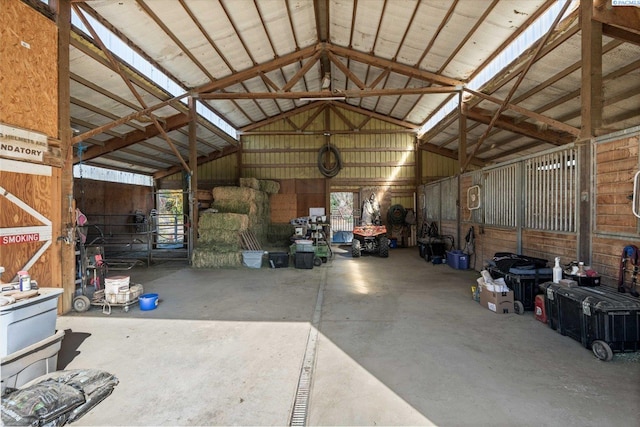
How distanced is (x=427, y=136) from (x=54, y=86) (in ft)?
36.6

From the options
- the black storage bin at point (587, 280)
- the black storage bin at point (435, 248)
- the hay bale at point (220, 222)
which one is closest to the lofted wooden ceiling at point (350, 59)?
the hay bale at point (220, 222)

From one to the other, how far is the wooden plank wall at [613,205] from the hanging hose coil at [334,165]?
926 cm

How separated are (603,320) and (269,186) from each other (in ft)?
35.2

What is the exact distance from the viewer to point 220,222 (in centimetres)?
847

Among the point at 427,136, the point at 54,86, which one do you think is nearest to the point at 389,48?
the point at 427,136

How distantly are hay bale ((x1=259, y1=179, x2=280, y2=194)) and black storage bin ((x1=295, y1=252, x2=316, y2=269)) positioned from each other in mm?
5029

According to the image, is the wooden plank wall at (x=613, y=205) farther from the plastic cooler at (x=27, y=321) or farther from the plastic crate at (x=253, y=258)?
the plastic crate at (x=253, y=258)

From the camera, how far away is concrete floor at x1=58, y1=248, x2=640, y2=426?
217 cm

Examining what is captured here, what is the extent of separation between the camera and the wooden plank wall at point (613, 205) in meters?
3.50

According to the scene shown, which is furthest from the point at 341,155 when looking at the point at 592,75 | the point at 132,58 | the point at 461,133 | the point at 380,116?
the point at 592,75

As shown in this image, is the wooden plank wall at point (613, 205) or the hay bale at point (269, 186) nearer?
the wooden plank wall at point (613, 205)

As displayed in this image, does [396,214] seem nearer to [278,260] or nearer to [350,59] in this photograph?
[350,59]

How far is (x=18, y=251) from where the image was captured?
150 inches

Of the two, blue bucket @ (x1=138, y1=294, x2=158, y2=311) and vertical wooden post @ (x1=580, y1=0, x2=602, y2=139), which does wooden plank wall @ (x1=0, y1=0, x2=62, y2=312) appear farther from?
vertical wooden post @ (x1=580, y1=0, x2=602, y2=139)
